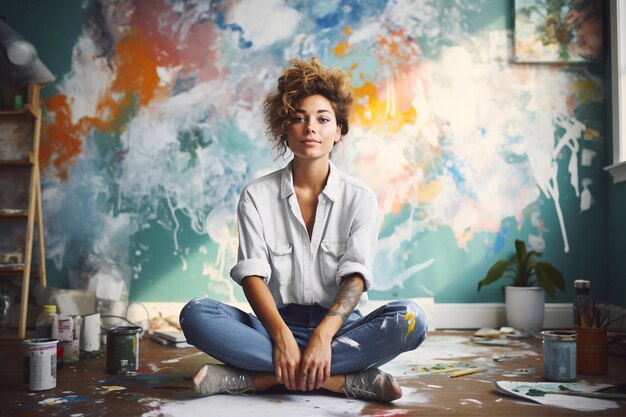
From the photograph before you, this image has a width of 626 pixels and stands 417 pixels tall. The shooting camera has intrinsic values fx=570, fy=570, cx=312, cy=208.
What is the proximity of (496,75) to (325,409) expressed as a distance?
2.34 meters

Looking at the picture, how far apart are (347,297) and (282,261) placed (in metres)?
0.26

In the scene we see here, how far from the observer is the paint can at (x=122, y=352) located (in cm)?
198

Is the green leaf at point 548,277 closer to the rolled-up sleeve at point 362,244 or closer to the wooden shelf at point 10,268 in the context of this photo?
the rolled-up sleeve at point 362,244

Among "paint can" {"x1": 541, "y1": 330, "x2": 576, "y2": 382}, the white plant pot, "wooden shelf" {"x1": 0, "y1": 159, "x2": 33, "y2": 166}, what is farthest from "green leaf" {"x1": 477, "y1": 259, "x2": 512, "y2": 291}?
"wooden shelf" {"x1": 0, "y1": 159, "x2": 33, "y2": 166}

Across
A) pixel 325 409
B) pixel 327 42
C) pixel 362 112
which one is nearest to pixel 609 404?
pixel 325 409

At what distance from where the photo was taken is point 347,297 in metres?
1.66

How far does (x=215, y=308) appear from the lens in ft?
5.51

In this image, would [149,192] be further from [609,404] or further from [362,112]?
[609,404]

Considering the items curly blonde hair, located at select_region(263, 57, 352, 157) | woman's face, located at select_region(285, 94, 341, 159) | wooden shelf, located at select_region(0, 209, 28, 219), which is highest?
curly blonde hair, located at select_region(263, 57, 352, 157)

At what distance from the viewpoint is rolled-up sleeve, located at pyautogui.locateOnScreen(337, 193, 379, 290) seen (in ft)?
5.58

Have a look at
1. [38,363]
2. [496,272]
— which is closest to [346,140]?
[496,272]

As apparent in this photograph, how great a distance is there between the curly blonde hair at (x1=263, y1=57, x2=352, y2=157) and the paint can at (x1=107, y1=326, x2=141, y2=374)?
870mm

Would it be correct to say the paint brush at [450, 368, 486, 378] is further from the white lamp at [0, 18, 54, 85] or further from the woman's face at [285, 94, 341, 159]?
the white lamp at [0, 18, 54, 85]

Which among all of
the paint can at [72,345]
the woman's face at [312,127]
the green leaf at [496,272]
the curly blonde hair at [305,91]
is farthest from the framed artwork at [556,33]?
the paint can at [72,345]
